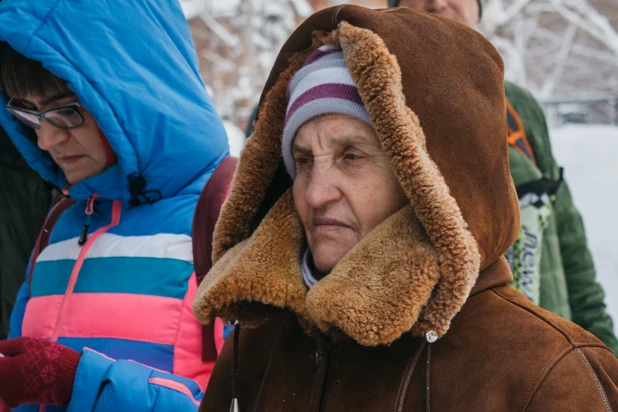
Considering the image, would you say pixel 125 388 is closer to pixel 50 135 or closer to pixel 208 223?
pixel 208 223

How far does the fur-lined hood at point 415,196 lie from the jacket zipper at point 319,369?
62 millimetres

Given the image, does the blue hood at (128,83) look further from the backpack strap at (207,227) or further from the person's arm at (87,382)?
the person's arm at (87,382)

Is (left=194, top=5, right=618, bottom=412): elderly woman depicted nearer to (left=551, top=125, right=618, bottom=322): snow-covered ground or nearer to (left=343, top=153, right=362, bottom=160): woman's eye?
(left=343, top=153, right=362, bottom=160): woman's eye

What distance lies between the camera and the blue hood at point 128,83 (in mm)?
1991

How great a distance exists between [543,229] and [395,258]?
1226 mm

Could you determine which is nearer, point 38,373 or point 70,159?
point 38,373

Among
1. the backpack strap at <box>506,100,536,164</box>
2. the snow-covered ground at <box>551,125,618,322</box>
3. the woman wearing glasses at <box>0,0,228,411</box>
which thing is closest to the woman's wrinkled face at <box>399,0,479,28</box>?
the backpack strap at <box>506,100,536,164</box>

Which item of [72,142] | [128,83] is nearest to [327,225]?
[128,83]

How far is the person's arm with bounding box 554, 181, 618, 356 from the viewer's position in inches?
102

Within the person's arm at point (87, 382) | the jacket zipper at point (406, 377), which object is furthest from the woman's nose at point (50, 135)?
the jacket zipper at point (406, 377)

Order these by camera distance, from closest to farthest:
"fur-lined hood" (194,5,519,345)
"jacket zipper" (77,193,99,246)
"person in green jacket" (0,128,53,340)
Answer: "fur-lined hood" (194,5,519,345), "jacket zipper" (77,193,99,246), "person in green jacket" (0,128,53,340)

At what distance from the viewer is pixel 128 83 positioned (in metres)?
2.05

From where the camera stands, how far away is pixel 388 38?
144cm

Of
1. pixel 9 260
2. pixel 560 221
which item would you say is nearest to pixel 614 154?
pixel 560 221
